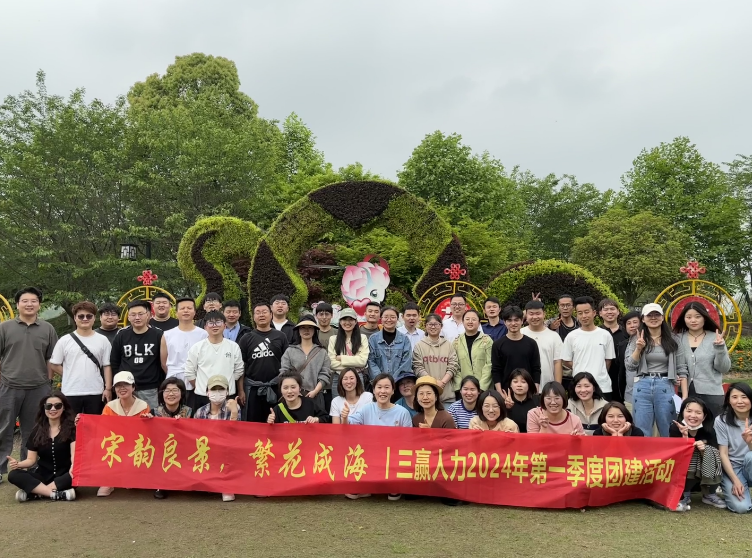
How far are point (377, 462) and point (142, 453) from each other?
6.47ft

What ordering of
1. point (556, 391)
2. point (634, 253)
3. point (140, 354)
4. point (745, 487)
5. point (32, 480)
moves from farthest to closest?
point (634, 253) < point (140, 354) < point (32, 480) < point (556, 391) < point (745, 487)

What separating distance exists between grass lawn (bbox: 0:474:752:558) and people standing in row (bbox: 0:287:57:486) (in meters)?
0.91

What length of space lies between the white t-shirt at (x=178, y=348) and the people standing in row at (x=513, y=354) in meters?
2.77

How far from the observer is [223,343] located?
527cm

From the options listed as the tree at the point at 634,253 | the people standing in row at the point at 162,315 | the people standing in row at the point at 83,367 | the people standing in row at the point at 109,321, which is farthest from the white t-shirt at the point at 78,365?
the tree at the point at 634,253

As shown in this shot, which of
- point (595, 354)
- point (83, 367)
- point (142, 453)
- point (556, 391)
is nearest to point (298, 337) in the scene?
point (142, 453)

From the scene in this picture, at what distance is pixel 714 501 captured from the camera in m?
4.52

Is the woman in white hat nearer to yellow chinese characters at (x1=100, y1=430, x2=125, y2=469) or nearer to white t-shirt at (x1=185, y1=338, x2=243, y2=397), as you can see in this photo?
white t-shirt at (x1=185, y1=338, x2=243, y2=397)

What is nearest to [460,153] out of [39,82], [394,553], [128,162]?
[128,162]

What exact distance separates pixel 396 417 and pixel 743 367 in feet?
34.8

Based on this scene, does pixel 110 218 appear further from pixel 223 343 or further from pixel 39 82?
pixel 223 343

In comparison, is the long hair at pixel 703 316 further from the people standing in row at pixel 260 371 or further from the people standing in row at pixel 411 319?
the people standing in row at pixel 260 371

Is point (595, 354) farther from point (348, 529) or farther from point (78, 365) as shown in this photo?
point (78, 365)

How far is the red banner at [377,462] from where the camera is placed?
4488mm
